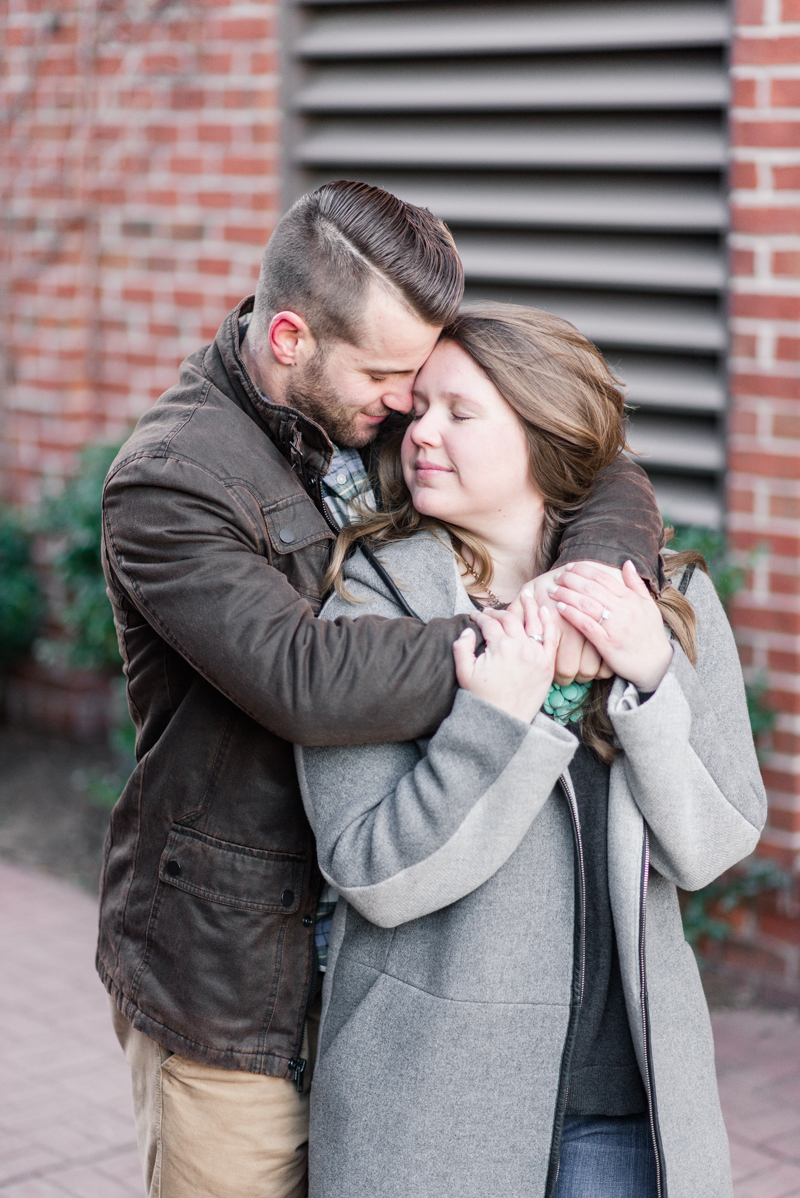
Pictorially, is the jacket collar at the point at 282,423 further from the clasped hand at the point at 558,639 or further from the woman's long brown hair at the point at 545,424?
the clasped hand at the point at 558,639

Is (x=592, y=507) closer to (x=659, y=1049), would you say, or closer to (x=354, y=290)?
(x=354, y=290)

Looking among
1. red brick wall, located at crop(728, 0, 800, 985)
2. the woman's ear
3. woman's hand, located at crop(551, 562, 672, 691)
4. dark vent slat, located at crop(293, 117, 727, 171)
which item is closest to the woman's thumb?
woman's hand, located at crop(551, 562, 672, 691)

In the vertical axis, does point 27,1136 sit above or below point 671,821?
below

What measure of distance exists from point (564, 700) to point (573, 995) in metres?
0.42

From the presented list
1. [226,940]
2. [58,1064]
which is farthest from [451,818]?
[58,1064]

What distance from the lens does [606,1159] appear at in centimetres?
211

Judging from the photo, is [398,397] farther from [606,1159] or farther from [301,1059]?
[606,1159]

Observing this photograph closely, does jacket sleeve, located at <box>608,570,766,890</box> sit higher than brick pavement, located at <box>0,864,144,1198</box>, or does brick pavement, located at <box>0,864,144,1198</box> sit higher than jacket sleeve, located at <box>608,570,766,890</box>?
jacket sleeve, located at <box>608,570,766,890</box>

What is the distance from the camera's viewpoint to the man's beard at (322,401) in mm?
2248

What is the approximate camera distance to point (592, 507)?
7.36 ft

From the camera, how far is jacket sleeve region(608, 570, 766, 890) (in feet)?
6.32

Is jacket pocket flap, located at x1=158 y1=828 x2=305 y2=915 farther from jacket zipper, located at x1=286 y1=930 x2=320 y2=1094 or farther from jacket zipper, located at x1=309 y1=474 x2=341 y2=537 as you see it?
jacket zipper, located at x1=309 y1=474 x2=341 y2=537

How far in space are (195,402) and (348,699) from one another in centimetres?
56

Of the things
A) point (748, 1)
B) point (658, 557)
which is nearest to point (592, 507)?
point (658, 557)
